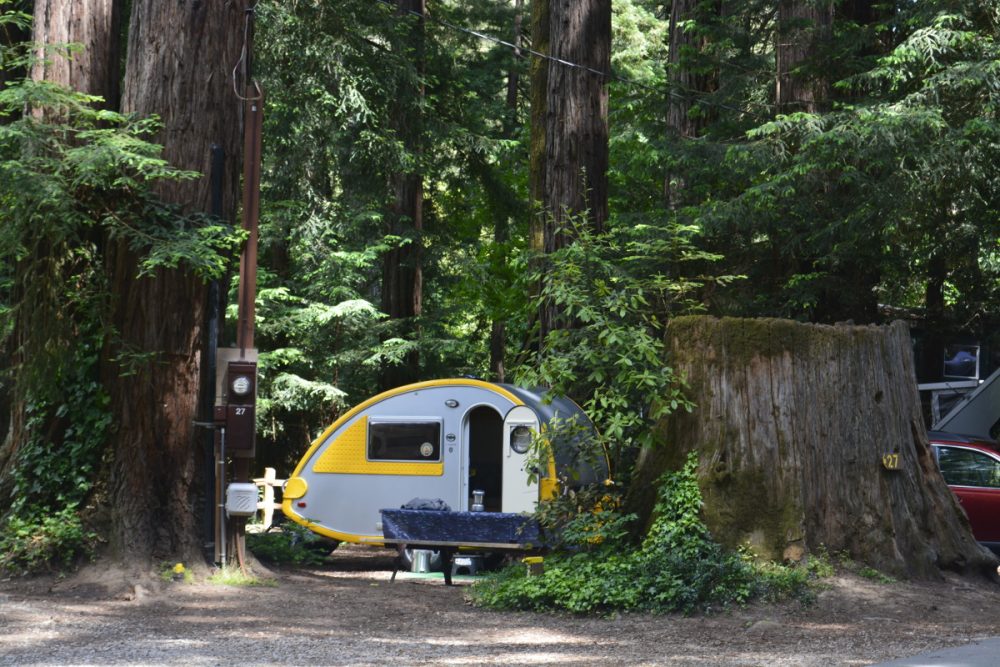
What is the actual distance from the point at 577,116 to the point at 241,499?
7.79 meters

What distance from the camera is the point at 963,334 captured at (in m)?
24.1

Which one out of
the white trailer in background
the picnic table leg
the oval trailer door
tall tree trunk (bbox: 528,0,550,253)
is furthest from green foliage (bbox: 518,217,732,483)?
the white trailer in background

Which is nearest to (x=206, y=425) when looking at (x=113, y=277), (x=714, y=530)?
(x=113, y=277)

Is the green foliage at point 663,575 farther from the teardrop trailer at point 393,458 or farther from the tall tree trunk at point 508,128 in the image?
the tall tree trunk at point 508,128

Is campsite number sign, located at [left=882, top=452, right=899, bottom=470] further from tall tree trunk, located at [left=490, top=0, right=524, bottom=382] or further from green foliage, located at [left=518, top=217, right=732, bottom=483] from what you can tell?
tall tree trunk, located at [left=490, top=0, right=524, bottom=382]

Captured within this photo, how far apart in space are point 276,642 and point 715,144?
10322mm

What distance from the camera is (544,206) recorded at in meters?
15.9

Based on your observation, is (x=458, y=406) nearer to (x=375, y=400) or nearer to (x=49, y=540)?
(x=375, y=400)

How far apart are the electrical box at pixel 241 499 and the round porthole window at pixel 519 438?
4.16 metres

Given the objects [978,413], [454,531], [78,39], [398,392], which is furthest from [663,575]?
[978,413]

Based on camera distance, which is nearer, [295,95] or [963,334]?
[295,95]

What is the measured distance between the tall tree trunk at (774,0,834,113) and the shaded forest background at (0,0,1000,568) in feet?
0.18

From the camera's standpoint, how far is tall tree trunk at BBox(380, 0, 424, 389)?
2264cm

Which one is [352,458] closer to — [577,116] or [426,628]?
[577,116]
